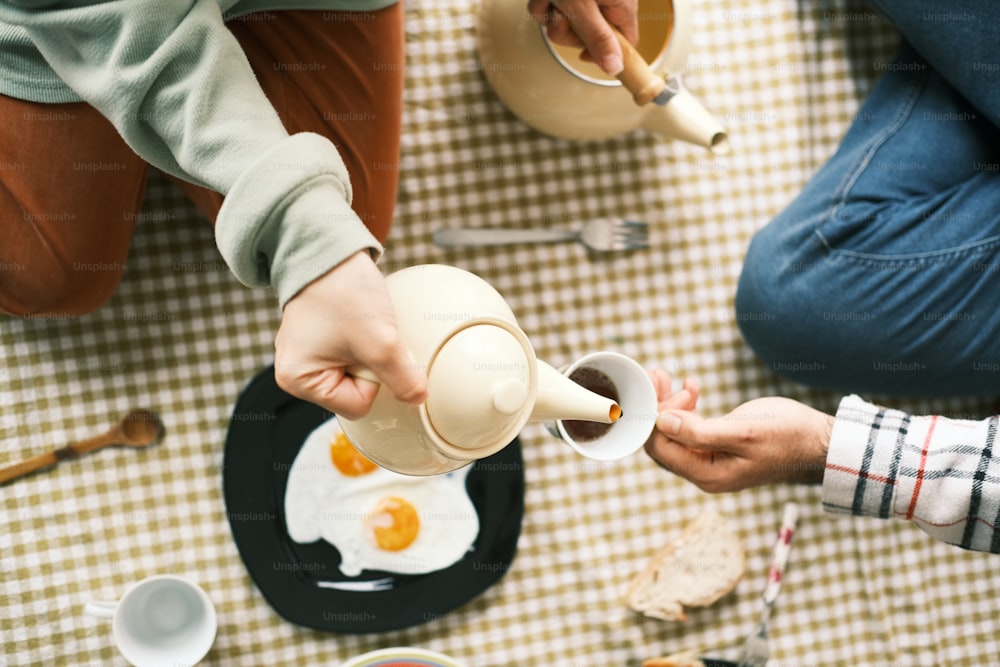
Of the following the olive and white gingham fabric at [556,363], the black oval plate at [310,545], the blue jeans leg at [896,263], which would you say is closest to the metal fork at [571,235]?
the olive and white gingham fabric at [556,363]

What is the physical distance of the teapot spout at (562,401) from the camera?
602 mm

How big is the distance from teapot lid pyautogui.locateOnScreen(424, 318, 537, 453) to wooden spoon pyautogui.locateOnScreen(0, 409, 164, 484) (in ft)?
1.80

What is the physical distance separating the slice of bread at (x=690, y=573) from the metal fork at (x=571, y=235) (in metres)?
0.35

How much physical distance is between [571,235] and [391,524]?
1.33 feet

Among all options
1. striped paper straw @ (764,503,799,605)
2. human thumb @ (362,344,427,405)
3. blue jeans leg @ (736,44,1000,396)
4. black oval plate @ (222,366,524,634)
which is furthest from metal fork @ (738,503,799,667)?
human thumb @ (362,344,427,405)

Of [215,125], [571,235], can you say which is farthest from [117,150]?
[571,235]

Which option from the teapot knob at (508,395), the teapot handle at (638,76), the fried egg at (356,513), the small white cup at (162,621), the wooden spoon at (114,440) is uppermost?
the teapot handle at (638,76)

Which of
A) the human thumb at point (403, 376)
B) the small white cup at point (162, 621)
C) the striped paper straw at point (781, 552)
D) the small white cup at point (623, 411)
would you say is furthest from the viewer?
the striped paper straw at point (781, 552)

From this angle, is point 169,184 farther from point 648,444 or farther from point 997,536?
point 997,536

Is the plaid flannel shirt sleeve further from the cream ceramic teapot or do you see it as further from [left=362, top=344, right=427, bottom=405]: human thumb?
[left=362, top=344, right=427, bottom=405]: human thumb

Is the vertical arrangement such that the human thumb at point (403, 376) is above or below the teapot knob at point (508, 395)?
below

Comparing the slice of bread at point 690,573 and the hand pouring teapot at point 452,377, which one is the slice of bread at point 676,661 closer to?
the slice of bread at point 690,573

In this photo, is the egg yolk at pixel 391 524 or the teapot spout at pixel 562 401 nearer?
the teapot spout at pixel 562 401

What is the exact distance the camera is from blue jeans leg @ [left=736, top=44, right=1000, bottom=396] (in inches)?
35.5
